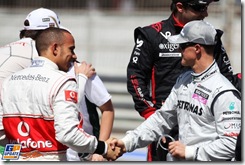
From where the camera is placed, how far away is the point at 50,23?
5766 mm

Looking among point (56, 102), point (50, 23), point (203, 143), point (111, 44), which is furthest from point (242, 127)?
point (111, 44)

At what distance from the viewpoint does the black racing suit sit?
19.4 ft

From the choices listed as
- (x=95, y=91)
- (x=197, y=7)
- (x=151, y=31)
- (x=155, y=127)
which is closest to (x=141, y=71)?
(x=151, y=31)

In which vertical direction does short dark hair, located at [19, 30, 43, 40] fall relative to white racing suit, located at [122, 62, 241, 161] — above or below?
above

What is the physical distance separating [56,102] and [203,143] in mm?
1002

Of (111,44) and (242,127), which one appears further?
(111,44)

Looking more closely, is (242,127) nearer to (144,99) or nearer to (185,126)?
(185,126)

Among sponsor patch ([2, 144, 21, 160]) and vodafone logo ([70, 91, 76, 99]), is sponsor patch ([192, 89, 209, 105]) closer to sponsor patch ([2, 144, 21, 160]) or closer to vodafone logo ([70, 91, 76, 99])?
vodafone logo ([70, 91, 76, 99])

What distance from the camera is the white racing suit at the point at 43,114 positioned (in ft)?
15.0

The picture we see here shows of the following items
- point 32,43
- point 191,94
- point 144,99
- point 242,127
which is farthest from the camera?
point 144,99

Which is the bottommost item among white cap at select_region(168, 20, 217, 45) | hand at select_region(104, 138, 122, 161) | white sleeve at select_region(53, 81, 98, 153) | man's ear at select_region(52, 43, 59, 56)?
hand at select_region(104, 138, 122, 161)

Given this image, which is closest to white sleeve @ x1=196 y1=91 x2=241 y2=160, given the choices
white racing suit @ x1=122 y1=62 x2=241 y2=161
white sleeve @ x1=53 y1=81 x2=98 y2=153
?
white racing suit @ x1=122 y1=62 x2=241 y2=161

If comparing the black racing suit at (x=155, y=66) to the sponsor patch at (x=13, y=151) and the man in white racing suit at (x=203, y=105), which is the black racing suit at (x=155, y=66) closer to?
the man in white racing suit at (x=203, y=105)

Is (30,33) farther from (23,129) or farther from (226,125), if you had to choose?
(226,125)
